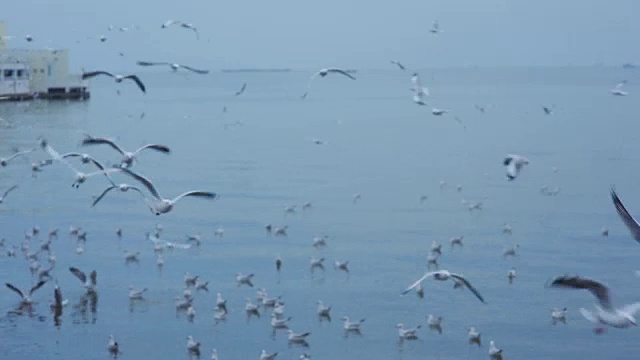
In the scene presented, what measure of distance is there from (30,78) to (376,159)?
47569 mm

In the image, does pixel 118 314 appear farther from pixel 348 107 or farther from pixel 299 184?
pixel 348 107

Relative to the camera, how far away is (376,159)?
4869cm

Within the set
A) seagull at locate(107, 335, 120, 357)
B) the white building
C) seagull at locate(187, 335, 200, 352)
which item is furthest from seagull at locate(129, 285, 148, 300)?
the white building

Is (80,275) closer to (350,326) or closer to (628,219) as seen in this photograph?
(350,326)

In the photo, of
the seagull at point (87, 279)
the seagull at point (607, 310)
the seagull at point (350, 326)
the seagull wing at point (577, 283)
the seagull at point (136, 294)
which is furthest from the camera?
the seagull at point (87, 279)

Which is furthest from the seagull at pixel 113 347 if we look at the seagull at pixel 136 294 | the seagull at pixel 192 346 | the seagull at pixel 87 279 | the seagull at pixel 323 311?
the seagull at pixel 87 279

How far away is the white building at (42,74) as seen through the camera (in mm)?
83250

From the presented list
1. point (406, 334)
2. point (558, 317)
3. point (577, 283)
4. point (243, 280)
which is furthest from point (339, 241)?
point (577, 283)

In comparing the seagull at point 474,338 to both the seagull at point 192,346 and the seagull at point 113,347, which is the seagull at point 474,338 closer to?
the seagull at point 192,346

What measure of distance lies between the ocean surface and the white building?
23.7m

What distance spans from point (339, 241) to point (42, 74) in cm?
6717

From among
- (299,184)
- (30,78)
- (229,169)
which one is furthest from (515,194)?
(30,78)

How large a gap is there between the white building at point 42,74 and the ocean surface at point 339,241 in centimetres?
2371

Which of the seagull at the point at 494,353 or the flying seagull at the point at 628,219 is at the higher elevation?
the flying seagull at the point at 628,219
